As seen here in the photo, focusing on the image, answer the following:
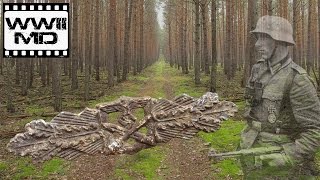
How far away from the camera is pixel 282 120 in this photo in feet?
9.95

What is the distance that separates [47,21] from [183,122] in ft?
14.6

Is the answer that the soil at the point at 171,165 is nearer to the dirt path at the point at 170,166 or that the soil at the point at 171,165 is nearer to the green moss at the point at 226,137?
the dirt path at the point at 170,166

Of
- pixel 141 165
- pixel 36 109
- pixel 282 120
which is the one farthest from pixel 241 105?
pixel 282 120

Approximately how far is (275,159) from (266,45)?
0.94 meters

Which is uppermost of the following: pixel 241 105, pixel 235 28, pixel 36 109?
pixel 235 28

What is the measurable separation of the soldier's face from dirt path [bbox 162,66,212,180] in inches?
196

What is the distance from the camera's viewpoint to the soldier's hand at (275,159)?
2.90 metres

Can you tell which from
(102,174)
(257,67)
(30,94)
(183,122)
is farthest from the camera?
(30,94)

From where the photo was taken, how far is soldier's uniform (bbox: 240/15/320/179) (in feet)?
9.50

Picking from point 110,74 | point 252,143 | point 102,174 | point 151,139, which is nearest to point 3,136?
point 102,174

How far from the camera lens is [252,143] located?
3.11 metres

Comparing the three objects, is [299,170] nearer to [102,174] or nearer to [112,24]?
[102,174]

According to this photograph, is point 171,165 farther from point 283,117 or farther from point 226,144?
point 283,117

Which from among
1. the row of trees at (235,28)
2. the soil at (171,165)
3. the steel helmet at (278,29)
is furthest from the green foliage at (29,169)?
the row of trees at (235,28)
